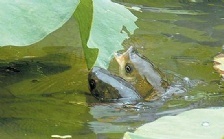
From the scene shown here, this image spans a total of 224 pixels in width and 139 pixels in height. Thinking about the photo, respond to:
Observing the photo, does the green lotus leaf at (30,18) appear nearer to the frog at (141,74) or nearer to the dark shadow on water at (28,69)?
the dark shadow on water at (28,69)

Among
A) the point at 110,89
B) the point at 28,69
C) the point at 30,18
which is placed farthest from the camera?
the point at 28,69

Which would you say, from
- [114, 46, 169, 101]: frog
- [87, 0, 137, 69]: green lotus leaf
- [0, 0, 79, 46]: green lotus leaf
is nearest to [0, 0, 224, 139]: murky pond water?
[114, 46, 169, 101]: frog

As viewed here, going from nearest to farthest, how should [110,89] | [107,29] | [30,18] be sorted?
[30,18] → [107,29] → [110,89]

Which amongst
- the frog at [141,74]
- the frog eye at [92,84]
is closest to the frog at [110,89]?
the frog eye at [92,84]

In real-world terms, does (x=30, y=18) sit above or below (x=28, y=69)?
above

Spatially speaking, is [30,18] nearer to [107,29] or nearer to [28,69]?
A: [107,29]

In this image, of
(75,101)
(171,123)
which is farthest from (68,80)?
(171,123)

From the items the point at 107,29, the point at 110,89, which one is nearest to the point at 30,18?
the point at 107,29

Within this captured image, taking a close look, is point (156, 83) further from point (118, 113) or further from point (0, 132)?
point (0, 132)
